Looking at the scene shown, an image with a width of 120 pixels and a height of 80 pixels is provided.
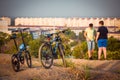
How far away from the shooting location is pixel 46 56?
405cm

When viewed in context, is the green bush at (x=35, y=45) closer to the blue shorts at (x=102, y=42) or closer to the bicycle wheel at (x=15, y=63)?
the bicycle wheel at (x=15, y=63)

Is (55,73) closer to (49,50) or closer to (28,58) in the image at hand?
(49,50)

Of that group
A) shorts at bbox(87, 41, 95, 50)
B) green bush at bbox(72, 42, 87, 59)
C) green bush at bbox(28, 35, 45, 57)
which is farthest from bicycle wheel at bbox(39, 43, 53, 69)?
shorts at bbox(87, 41, 95, 50)

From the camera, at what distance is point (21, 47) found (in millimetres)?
4043

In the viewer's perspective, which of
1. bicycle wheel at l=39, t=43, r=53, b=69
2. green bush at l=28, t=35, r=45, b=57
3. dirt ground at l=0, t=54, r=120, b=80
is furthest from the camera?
green bush at l=28, t=35, r=45, b=57

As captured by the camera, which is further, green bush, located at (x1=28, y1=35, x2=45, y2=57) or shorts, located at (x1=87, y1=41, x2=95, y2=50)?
shorts, located at (x1=87, y1=41, x2=95, y2=50)

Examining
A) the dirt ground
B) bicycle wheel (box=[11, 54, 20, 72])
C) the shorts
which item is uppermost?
the shorts

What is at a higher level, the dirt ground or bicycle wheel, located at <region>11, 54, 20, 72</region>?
bicycle wheel, located at <region>11, 54, 20, 72</region>

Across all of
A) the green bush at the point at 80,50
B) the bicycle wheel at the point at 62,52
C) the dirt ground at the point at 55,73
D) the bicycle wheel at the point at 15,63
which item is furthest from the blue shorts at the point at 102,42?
the bicycle wheel at the point at 15,63

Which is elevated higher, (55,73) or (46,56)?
(46,56)

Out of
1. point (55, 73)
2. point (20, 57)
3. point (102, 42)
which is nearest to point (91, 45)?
point (102, 42)

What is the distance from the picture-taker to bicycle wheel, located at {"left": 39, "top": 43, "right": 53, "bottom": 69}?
4.00 metres

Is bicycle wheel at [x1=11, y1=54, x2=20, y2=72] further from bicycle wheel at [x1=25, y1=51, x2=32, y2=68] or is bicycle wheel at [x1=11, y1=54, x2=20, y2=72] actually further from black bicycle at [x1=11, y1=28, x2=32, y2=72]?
bicycle wheel at [x1=25, y1=51, x2=32, y2=68]

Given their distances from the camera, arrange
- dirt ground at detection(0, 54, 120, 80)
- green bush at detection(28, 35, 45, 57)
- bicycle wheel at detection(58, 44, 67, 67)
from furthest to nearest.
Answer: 1. green bush at detection(28, 35, 45, 57)
2. bicycle wheel at detection(58, 44, 67, 67)
3. dirt ground at detection(0, 54, 120, 80)
